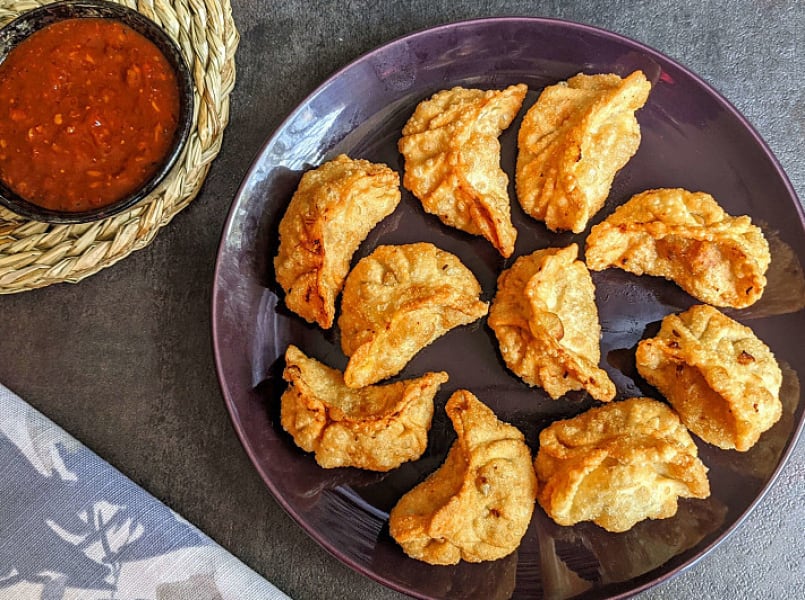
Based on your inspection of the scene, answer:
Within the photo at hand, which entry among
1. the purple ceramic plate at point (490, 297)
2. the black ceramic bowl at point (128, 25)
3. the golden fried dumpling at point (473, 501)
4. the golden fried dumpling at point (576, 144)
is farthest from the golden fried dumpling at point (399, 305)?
the black ceramic bowl at point (128, 25)

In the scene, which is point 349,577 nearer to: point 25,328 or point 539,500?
point 539,500

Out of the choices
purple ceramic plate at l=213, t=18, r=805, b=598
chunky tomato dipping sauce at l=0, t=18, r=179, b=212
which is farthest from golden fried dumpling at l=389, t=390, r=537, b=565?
chunky tomato dipping sauce at l=0, t=18, r=179, b=212

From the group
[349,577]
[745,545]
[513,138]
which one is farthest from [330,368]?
[745,545]

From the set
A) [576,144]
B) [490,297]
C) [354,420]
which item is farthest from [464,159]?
[354,420]

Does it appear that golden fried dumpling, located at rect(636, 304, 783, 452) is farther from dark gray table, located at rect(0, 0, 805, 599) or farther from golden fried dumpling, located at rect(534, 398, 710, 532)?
dark gray table, located at rect(0, 0, 805, 599)

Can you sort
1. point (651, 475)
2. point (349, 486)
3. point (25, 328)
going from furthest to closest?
point (25, 328), point (349, 486), point (651, 475)

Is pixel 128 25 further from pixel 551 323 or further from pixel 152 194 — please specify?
pixel 551 323
